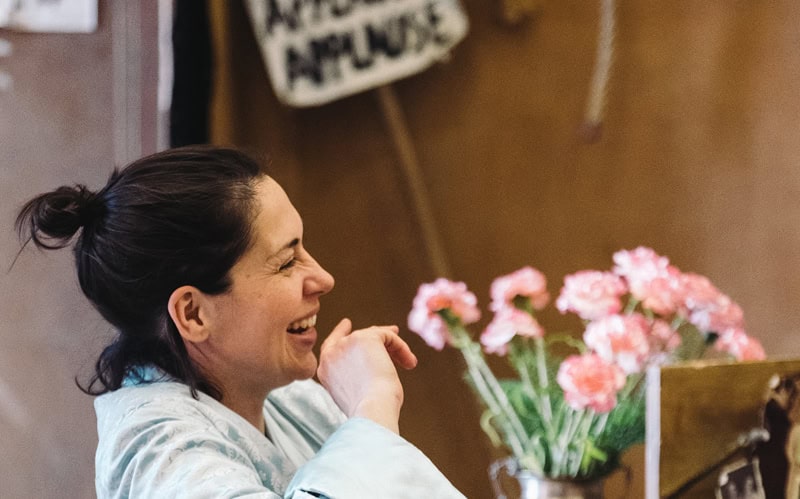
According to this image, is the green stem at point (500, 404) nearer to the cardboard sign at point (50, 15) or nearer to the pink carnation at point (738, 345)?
the pink carnation at point (738, 345)

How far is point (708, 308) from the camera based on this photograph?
46.1 inches

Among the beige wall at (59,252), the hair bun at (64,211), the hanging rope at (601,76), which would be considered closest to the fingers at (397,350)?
the hair bun at (64,211)

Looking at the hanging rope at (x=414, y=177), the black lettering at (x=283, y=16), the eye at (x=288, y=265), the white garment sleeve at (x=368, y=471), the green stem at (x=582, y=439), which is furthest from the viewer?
the hanging rope at (x=414, y=177)

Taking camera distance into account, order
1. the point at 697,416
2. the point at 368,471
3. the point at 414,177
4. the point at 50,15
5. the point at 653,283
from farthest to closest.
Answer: the point at 414,177 < the point at 50,15 < the point at 653,283 < the point at 697,416 < the point at 368,471

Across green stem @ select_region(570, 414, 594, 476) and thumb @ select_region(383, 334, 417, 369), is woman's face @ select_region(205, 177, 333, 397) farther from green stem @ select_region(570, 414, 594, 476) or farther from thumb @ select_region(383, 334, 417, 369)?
green stem @ select_region(570, 414, 594, 476)

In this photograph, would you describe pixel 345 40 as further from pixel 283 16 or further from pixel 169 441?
pixel 169 441

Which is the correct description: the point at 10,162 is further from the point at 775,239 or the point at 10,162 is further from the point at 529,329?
the point at 775,239

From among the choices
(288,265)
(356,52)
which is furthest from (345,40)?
(288,265)

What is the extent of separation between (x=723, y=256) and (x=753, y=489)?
3.39ft

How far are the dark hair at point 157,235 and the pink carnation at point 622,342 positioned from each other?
1.49ft

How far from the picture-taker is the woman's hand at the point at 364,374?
0.96m

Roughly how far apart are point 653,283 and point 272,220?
496mm

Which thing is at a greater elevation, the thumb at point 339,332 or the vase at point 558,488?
the thumb at point 339,332

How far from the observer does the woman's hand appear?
0.96 m
